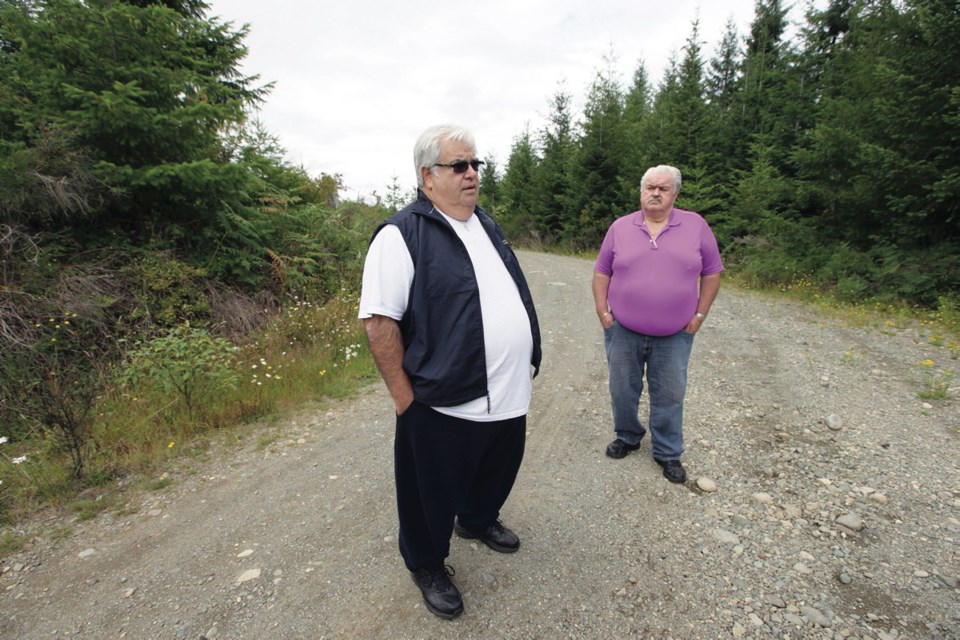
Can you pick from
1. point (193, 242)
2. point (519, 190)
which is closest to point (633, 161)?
point (519, 190)

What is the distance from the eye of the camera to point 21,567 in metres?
2.39

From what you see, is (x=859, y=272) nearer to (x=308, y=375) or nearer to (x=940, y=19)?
(x=940, y=19)

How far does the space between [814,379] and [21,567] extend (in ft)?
21.4

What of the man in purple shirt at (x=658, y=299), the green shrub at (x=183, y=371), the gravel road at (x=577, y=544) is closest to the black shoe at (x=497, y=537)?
the gravel road at (x=577, y=544)

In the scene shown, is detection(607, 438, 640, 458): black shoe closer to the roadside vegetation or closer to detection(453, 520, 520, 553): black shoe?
detection(453, 520, 520, 553): black shoe

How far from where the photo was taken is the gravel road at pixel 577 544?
204 centimetres

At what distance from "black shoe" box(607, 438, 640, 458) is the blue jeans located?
6.1 inches

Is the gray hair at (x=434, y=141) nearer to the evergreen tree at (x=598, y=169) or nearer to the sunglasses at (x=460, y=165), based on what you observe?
the sunglasses at (x=460, y=165)

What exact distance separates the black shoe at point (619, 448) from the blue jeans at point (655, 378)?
15 cm

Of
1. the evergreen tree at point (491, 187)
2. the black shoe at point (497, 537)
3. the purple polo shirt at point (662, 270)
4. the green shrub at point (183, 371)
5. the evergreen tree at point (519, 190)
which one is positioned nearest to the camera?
the black shoe at point (497, 537)

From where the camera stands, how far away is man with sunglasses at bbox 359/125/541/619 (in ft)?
5.91

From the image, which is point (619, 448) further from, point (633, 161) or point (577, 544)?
point (633, 161)

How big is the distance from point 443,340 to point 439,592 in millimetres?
1250

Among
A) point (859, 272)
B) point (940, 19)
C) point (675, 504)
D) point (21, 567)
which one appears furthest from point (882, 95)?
point (21, 567)
